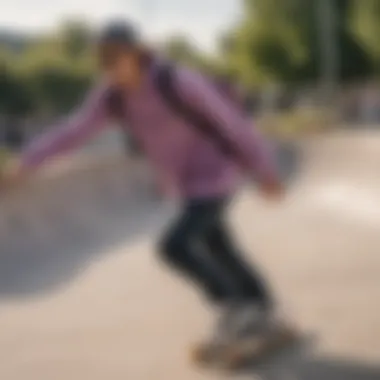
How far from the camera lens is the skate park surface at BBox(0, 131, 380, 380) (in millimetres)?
4094

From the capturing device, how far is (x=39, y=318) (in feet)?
16.8

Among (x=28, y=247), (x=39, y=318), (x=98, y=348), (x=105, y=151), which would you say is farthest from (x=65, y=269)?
(x=105, y=151)

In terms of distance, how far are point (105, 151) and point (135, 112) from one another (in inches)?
374

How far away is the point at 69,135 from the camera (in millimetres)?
4148

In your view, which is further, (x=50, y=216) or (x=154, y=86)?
(x=50, y=216)

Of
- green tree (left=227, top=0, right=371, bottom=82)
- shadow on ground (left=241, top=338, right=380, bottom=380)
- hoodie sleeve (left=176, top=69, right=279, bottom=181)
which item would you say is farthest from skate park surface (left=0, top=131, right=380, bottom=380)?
green tree (left=227, top=0, right=371, bottom=82)

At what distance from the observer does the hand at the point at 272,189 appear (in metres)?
3.99

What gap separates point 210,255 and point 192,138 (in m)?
0.49

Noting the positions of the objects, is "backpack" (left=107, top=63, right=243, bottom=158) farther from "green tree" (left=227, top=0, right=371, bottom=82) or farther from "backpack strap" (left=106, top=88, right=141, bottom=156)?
"green tree" (left=227, top=0, right=371, bottom=82)

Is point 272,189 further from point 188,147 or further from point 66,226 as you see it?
point 66,226

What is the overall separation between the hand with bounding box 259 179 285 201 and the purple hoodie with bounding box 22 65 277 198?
0.02 meters

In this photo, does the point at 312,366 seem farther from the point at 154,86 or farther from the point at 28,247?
the point at 28,247

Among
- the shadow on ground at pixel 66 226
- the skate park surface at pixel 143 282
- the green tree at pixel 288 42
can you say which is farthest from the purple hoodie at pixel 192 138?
the green tree at pixel 288 42

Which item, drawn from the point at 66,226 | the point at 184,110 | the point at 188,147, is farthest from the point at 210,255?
the point at 66,226
